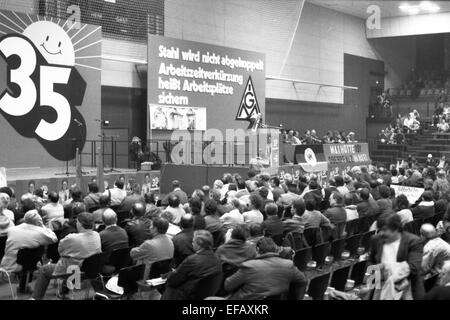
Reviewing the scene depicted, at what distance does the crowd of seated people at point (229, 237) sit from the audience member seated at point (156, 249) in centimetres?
1

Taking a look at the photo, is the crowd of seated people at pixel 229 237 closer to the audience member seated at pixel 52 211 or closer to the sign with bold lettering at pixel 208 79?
the audience member seated at pixel 52 211

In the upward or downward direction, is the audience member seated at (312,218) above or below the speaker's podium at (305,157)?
below

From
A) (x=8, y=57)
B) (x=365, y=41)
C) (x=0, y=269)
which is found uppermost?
(x=365, y=41)

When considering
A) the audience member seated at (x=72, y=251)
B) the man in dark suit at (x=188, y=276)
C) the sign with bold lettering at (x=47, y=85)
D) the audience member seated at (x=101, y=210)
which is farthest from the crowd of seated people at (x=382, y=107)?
the man in dark suit at (x=188, y=276)

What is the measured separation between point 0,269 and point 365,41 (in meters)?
28.2

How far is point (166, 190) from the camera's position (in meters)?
17.1

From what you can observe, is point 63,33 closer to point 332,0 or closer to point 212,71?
point 212,71

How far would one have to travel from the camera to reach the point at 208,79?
21.7 meters

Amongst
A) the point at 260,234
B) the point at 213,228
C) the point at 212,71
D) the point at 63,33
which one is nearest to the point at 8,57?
the point at 63,33

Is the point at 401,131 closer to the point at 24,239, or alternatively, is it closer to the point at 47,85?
the point at 47,85

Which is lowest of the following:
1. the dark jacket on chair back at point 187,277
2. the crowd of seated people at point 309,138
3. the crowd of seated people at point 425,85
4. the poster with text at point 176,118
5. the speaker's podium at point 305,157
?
the dark jacket on chair back at point 187,277

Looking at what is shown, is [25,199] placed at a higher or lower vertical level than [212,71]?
lower

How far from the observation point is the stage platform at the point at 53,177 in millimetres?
13211

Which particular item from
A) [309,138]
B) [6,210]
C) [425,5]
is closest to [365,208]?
[6,210]
